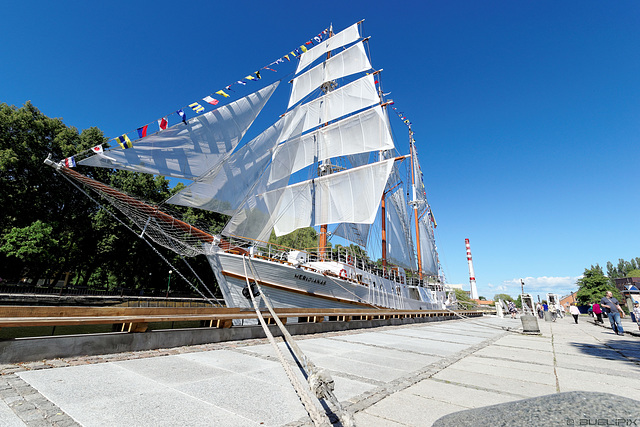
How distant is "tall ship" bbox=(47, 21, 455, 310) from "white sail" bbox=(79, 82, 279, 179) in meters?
0.05

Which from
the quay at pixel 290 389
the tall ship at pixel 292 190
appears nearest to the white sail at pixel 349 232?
the tall ship at pixel 292 190

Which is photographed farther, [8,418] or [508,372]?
[508,372]

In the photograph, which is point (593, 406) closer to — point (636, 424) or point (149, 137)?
point (636, 424)

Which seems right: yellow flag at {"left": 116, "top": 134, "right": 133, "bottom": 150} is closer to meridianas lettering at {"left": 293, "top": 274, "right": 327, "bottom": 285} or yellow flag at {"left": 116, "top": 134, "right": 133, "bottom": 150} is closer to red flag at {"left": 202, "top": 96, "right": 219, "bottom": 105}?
red flag at {"left": 202, "top": 96, "right": 219, "bottom": 105}

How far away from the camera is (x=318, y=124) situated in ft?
108

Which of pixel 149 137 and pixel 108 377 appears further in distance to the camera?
pixel 149 137

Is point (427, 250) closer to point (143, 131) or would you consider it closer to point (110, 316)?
point (143, 131)

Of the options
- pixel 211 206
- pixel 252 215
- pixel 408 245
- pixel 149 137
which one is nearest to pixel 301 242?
pixel 408 245

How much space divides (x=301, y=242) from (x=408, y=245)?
73.0 feet

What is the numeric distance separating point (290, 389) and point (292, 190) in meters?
25.8

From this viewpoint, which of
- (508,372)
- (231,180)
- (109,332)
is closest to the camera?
(508,372)

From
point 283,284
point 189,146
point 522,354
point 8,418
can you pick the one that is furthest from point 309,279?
point 8,418

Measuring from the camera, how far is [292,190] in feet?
94.5

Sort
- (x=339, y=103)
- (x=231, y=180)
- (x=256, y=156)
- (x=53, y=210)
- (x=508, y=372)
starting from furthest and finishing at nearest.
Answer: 1. (x=339, y=103)
2. (x=53, y=210)
3. (x=256, y=156)
4. (x=231, y=180)
5. (x=508, y=372)
